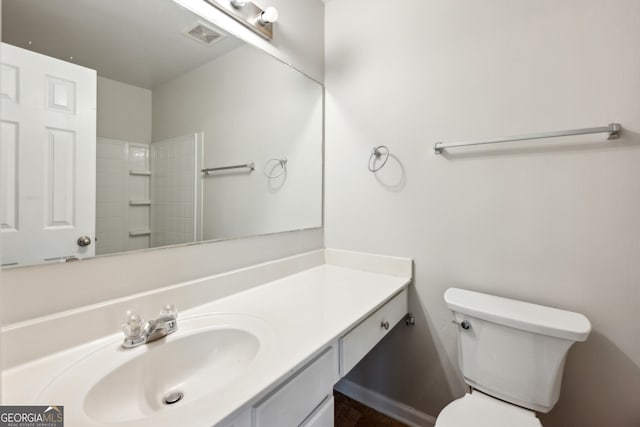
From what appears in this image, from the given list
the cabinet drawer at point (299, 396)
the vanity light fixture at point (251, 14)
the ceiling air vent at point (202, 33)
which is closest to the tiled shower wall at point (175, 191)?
the ceiling air vent at point (202, 33)

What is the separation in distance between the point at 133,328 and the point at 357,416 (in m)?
1.33

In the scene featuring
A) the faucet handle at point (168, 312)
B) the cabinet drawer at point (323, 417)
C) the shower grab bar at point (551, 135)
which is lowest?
the cabinet drawer at point (323, 417)

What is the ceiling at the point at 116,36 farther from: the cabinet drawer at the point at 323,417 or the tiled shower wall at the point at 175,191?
the cabinet drawer at the point at 323,417

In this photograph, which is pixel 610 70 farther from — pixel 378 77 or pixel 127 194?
pixel 127 194

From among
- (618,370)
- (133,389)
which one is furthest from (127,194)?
(618,370)

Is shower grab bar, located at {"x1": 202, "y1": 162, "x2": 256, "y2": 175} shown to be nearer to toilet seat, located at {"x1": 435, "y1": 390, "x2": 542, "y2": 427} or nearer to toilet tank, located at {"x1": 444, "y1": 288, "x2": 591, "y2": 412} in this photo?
toilet tank, located at {"x1": 444, "y1": 288, "x2": 591, "y2": 412}

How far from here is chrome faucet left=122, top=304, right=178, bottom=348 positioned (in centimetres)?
79

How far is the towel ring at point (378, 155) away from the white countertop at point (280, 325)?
60 centimetres

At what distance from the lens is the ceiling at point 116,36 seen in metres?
0.75

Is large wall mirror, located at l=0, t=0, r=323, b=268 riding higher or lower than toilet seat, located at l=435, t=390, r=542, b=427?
higher

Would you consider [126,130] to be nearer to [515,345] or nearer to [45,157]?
[45,157]

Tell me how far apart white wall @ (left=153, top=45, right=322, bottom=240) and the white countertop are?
1.06 feet

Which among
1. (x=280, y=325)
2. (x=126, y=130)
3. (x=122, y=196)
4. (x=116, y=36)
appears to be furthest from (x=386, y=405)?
(x=116, y=36)

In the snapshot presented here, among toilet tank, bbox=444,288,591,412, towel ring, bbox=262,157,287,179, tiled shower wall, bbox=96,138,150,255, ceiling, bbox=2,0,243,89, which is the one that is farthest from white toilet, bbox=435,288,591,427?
ceiling, bbox=2,0,243,89
